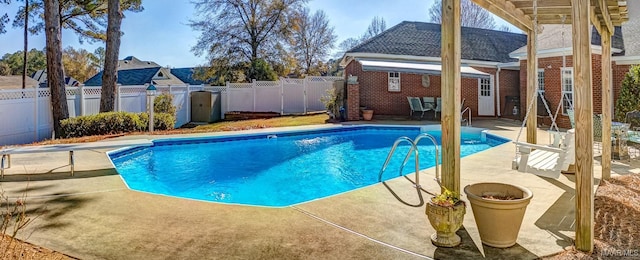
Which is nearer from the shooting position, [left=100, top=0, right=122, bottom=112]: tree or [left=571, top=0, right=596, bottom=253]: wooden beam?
[left=571, top=0, right=596, bottom=253]: wooden beam

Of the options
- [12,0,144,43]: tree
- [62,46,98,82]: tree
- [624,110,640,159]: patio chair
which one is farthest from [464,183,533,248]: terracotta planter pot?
[62,46,98,82]: tree

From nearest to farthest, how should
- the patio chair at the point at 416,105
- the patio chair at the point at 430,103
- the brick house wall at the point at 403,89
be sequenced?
the patio chair at the point at 416,105 → the patio chair at the point at 430,103 → the brick house wall at the point at 403,89

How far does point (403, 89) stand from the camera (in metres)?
Result: 22.5

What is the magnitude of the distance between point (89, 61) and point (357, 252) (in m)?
65.3

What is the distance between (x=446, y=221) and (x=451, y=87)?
1696 millimetres

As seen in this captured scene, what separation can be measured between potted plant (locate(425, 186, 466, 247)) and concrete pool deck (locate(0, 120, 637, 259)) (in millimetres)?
118

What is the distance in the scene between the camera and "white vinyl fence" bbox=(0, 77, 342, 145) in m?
14.3

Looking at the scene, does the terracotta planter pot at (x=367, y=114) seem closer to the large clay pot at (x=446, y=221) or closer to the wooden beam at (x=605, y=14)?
the wooden beam at (x=605, y=14)

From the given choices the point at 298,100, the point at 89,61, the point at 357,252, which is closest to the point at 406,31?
the point at 298,100

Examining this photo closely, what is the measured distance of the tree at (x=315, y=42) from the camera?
42.8 m

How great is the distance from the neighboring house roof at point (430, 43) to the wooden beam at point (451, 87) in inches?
678

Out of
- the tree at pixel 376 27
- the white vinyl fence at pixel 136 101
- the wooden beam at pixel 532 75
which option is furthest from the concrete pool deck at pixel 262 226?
the tree at pixel 376 27

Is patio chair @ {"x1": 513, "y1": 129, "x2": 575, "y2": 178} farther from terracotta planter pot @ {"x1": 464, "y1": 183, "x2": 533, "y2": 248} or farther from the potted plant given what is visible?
the potted plant

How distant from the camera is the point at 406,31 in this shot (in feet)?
80.3
